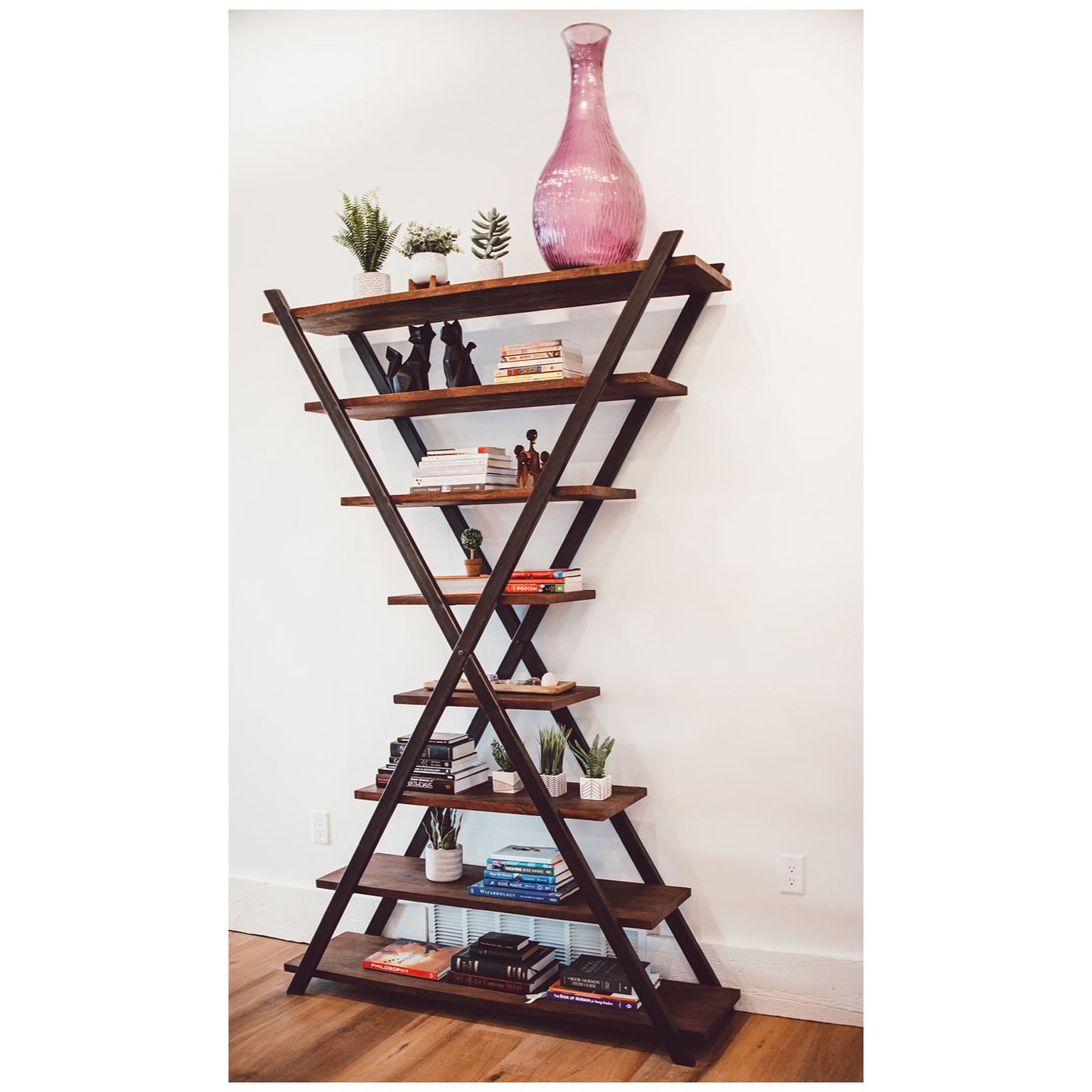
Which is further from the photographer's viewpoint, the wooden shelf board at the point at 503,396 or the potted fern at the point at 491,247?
the potted fern at the point at 491,247

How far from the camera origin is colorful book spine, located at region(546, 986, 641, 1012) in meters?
2.28

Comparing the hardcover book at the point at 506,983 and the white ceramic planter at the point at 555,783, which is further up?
the white ceramic planter at the point at 555,783

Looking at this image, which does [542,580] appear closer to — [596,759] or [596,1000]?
[596,759]

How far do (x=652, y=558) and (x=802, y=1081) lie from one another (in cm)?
123

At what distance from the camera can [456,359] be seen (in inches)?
104

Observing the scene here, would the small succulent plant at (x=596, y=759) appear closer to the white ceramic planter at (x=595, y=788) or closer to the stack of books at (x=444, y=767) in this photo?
the white ceramic planter at (x=595, y=788)

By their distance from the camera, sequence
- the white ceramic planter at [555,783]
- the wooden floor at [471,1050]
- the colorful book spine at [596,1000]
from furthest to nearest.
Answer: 1. the white ceramic planter at [555,783]
2. the colorful book spine at [596,1000]
3. the wooden floor at [471,1050]

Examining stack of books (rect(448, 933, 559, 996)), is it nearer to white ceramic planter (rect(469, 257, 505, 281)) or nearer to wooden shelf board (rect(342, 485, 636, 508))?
wooden shelf board (rect(342, 485, 636, 508))

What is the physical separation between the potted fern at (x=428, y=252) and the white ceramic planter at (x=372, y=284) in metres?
0.08

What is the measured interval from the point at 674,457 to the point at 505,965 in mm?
1345

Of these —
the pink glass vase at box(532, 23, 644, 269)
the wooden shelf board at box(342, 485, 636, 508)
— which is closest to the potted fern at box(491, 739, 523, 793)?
the wooden shelf board at box(342, 485, 636, 508)

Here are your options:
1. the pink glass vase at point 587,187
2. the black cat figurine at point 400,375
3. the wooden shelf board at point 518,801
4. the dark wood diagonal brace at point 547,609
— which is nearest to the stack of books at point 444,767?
the wooden shelf board at point 518,801

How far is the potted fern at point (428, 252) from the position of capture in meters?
2.57
